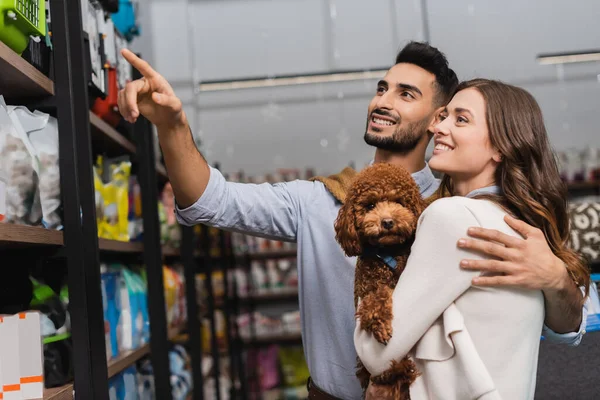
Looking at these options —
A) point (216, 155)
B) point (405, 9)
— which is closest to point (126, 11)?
point (216, 155)

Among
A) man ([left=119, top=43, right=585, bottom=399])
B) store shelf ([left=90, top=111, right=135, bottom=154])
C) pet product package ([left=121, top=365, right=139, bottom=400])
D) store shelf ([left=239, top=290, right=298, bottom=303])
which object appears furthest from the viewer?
store shelf ([left=239, top=290, right=298, bottom=303])

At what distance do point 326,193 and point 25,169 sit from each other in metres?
0.79

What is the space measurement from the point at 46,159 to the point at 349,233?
79 cm

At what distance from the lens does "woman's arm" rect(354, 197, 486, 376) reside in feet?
3.92

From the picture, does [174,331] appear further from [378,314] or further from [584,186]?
[584,186]

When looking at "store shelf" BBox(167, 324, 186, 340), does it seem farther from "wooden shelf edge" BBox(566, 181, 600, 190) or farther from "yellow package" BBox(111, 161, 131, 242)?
"wooden shelf edge" BBox(566, 181, 600, 190)

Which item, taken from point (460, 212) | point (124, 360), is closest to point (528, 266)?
point (460, 212)

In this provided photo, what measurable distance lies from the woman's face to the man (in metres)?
0.16

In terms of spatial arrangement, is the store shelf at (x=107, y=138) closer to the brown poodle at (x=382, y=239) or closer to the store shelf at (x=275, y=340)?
the brown poodle at (x=382, y=239)

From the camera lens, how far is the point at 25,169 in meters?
1.48

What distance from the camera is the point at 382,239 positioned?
122 cm

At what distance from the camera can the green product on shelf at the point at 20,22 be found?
4.44 feet

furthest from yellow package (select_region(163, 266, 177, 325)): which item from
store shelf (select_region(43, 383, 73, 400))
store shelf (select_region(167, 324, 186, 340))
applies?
store shelf (select_region(43, 383, 73, 400))

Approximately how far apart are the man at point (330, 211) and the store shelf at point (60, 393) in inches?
18.8
